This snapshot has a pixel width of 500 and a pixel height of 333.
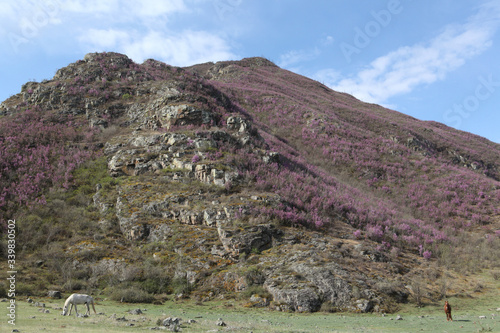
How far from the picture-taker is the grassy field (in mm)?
8469

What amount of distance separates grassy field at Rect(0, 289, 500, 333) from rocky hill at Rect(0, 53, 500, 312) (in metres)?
1.03

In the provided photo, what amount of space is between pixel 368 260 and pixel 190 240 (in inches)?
443

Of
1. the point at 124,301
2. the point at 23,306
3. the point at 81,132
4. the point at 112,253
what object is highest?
the point at 81,132

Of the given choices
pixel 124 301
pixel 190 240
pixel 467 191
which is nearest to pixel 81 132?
pixel 190 240

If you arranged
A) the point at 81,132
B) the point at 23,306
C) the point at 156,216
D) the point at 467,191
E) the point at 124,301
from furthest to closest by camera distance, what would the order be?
the point at 467,191
the point at 81,132
the point at 156,216
the point at 124,301
the point at 23,306

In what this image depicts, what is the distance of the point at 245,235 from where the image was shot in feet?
57.7

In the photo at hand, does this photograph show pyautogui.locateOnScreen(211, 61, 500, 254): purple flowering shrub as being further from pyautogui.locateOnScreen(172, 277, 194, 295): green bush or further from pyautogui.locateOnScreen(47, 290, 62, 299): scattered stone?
pyautogui.locateOnScreen(47, 290, 62, 299): scattered stone

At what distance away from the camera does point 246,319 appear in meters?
11.3

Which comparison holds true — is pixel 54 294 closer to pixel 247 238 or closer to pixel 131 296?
pixel 131 296

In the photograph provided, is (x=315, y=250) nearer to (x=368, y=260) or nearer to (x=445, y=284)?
(x=368, y=260)

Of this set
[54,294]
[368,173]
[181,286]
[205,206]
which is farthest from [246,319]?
[368,173]

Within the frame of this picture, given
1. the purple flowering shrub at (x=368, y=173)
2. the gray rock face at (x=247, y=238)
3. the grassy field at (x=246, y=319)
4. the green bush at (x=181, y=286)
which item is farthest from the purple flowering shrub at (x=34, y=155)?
the purple flowering shrub at (x=368, y=173)

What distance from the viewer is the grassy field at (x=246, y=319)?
8469 millimetres

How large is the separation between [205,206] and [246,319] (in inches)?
381
